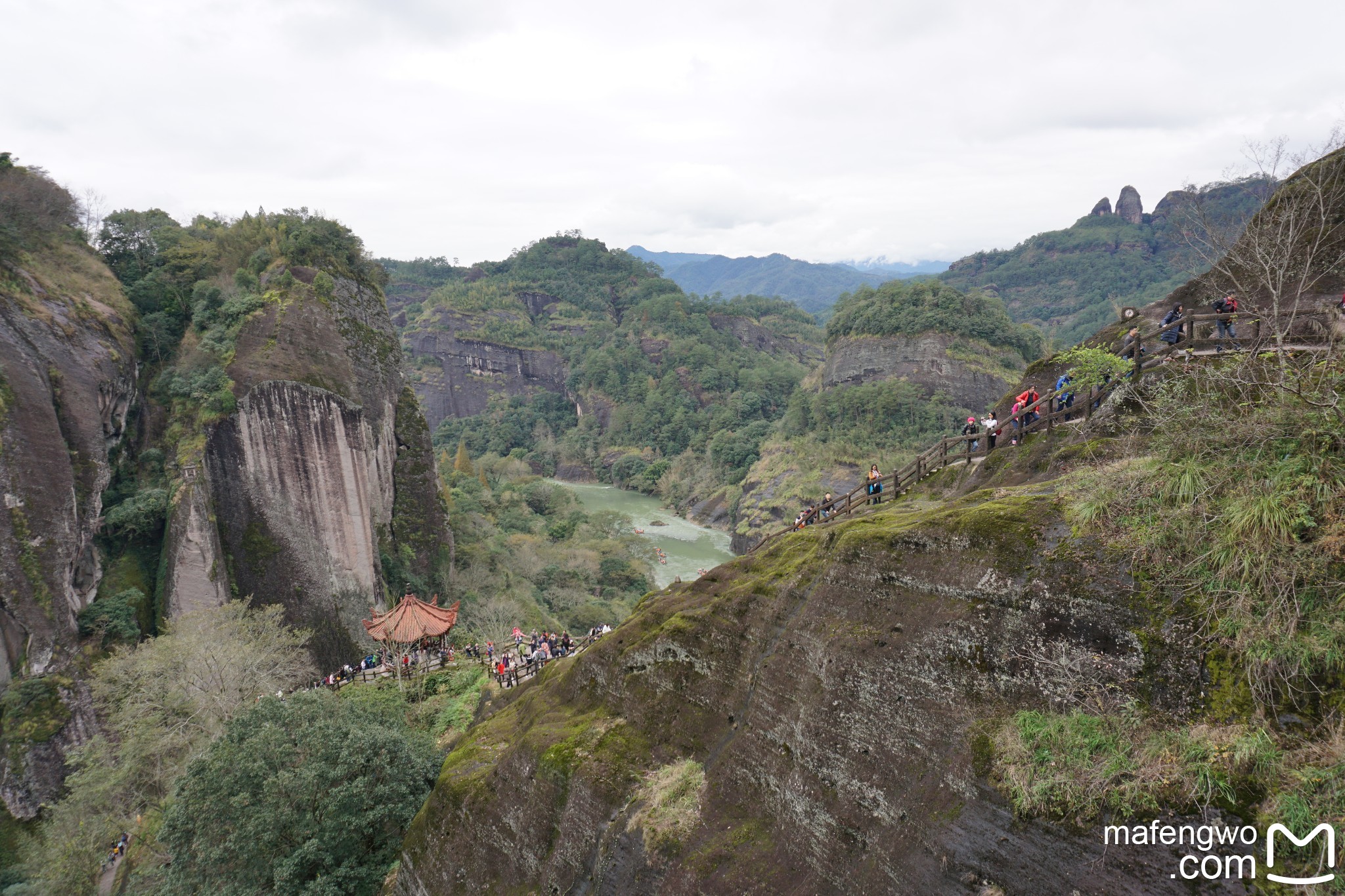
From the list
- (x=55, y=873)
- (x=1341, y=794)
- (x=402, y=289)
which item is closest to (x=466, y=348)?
(x=402, y=289)

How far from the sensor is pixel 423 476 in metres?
35.2

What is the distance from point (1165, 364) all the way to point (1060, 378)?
298 centimetres

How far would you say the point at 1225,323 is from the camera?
30.4 feet

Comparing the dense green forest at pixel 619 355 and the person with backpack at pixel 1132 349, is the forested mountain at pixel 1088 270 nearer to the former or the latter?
the dense green forest at pixel 619 355

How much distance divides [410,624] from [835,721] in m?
17.9

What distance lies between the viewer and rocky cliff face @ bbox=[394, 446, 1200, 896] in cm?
560

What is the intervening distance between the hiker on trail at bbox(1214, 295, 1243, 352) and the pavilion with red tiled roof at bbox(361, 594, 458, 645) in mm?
21585

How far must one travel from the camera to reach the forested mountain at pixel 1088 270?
9725cm

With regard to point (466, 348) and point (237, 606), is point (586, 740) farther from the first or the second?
point (466, 348)

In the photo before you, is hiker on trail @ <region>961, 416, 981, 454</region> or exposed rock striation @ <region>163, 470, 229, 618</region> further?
exposed rock striation @ <region>163, 470, 229, 618</region>

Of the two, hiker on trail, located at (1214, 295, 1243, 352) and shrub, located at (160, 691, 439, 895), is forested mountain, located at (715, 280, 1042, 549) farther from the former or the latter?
hiker on trail, located at (1214, 295, 1243, 352)

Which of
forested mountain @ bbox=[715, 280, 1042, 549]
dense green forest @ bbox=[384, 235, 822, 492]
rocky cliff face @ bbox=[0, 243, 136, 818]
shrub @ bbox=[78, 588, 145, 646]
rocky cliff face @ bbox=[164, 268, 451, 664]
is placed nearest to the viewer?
rocky cliff face @ bbox=[0, 243, 136, 818]

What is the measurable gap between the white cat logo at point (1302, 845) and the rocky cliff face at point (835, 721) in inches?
24.4

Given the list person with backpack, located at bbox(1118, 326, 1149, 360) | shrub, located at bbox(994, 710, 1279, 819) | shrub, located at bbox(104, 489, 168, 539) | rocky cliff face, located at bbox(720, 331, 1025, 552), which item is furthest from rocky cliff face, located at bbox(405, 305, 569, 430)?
shrub, located at bbox(994, 710, 1279, 819)
